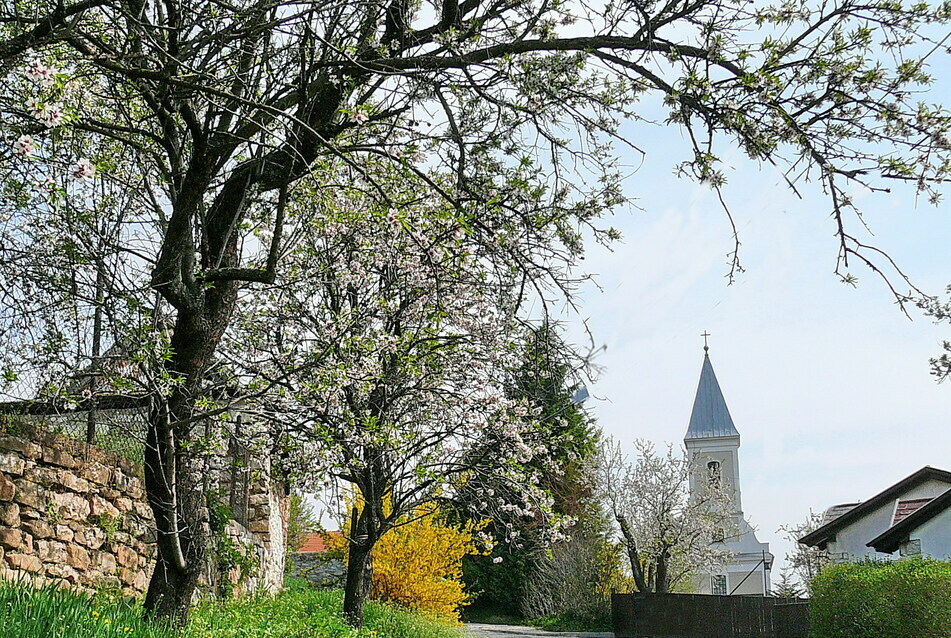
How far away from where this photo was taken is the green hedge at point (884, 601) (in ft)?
39.6

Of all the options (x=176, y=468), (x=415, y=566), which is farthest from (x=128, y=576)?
(x=415, y=566)

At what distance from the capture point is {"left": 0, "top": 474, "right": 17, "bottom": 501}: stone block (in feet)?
20.8

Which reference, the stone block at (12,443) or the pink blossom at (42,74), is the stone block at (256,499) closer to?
the stone block at (12,443)

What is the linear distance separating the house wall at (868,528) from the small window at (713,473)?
475cm

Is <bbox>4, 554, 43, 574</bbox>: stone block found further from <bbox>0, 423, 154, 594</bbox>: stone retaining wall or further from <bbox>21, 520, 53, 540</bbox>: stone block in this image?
<bbox>21, 520, 53, 540</bbox>: stone block

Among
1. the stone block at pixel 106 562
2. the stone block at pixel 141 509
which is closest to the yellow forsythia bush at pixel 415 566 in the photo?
the stone block at pixel 141 509

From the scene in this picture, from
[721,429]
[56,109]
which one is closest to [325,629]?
[56,109]

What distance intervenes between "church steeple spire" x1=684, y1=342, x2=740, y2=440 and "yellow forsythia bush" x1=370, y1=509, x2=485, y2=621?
90.8 ft

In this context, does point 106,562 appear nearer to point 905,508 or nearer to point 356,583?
point 356,583

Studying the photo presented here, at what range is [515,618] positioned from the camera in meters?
29.9

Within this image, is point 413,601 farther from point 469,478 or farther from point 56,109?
point 56,109

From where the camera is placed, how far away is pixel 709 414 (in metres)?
42.0

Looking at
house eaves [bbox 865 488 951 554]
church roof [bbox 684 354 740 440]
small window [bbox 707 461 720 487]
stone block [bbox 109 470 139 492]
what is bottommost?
stone block [bbox 109 470 139 492]

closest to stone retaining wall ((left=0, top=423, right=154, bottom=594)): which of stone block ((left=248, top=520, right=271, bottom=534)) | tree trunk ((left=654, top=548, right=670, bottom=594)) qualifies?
stone block ((left=248, top=520, right=271, bottom=534))
